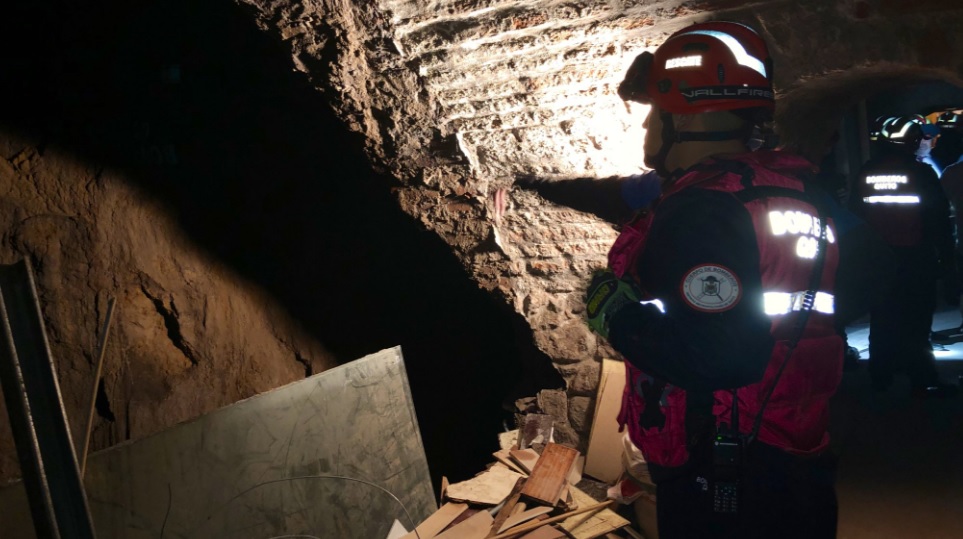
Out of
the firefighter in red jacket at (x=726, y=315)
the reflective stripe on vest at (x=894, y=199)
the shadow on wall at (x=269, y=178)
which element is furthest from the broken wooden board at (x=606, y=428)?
the reflective stripe on vest at (x=894, y=199)

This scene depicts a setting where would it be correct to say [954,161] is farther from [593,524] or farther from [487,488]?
[487,488]

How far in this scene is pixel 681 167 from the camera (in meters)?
1.85

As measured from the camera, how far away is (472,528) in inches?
125

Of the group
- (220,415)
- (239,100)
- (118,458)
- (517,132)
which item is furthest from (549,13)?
(118,458)

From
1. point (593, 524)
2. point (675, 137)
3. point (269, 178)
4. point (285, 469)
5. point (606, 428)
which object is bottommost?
point (593, 524)

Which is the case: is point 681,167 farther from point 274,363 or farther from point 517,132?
point 274,363

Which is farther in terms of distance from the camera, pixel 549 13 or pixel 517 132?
pixel 517 132

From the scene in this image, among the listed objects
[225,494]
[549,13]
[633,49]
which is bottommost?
[225,494]

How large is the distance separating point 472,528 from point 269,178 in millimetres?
2147

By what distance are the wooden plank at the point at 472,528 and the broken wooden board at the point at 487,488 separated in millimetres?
111

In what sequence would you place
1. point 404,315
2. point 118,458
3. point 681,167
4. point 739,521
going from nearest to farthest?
point 739,521 < point 681,167 < point 118,458 < point 404,315

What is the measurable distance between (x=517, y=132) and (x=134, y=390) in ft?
6.86

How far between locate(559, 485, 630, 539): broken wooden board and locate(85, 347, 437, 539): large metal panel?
0.79 meters

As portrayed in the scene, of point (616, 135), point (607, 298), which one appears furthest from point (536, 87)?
point (607, 298)
